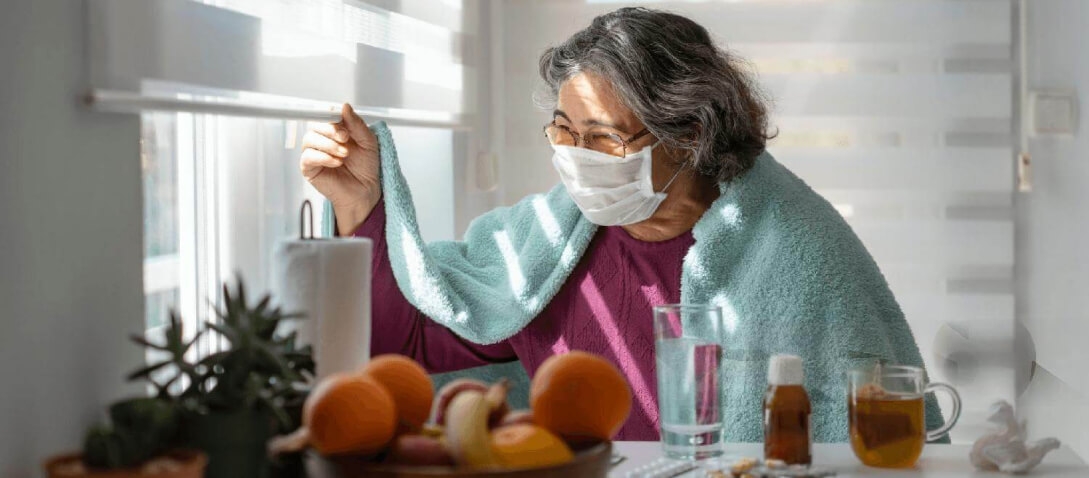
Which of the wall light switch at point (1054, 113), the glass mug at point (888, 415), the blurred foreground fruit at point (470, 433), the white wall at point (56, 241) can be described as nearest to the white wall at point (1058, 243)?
the wall light switch at point (1054, 113)

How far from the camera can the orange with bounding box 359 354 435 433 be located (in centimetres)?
98

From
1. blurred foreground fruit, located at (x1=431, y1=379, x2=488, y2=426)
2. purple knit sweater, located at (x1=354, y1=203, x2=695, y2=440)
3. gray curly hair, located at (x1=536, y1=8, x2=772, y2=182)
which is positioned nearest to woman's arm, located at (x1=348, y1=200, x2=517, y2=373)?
purple knit sweater, located at (x1=354, y1=203, x2=695, y2=440)

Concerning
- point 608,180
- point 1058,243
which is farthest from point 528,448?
point 1058,243

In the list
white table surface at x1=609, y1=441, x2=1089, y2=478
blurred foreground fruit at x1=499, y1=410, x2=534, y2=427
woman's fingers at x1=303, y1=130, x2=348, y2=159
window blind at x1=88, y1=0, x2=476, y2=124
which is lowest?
white table surface at x1=609, y1=441, x2=1089, y2=478

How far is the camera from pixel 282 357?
976 millimetres

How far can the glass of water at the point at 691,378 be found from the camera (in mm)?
1216

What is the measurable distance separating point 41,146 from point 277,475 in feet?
1.05

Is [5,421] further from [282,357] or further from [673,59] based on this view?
[673,59]

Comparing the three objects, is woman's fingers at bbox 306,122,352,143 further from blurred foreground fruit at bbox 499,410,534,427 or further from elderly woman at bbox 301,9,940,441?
blurred foreground fruit at bbox 499,410,534,427

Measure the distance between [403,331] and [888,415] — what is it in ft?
2.64

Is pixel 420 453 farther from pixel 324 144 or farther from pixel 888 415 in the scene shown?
pixel 324 144

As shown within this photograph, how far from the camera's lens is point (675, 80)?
174cm

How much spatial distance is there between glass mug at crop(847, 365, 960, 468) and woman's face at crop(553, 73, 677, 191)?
0.62 meters

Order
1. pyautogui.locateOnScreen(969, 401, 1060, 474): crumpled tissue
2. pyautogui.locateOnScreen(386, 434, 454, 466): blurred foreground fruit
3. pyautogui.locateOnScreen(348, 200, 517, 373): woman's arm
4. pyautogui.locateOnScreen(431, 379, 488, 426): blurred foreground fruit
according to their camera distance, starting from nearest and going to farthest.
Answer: pyautogui.locateOnScreen(386, 434, 454, 466): blurred foreground fruit → pyautogui.locateOnScreen(431, 379, 488, 426): blurred foreground fruit → pyautogui.locateOnScreen(969, 401, 1060, 474): crumpled tissue → pyautogui.locateOnScreen(348, 200, 517, 373): woman's arm
